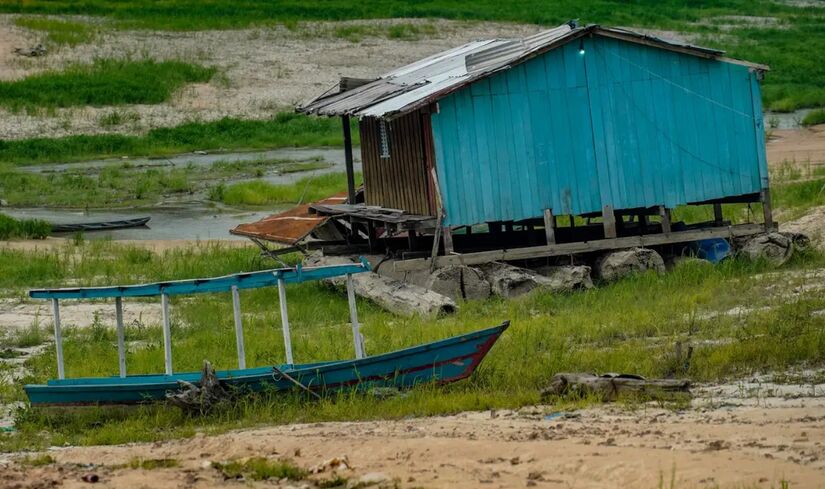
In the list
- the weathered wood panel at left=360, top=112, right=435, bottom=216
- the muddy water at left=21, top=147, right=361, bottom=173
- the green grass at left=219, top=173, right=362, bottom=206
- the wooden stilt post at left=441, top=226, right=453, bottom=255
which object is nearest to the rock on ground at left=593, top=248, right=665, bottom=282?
the wooden stilt post at left=441, top=226, right=453, bottom=255

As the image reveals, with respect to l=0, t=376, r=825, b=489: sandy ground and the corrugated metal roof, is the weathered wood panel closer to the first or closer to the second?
the corrugated metal roof

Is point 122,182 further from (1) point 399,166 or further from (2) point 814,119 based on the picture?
(2) point 814,119

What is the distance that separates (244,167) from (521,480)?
90.4 feet

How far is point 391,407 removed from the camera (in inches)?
504

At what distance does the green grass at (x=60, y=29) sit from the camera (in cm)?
4756

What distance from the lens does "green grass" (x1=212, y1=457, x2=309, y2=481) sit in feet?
34.9

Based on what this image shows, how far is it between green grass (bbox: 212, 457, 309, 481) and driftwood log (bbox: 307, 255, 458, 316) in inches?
262

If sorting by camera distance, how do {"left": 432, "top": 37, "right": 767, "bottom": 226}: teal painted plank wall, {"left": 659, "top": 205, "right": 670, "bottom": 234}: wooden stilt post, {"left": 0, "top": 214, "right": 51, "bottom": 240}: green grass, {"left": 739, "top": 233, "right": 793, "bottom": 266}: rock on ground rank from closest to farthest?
1. {"left": 739, "top": 233, "right": 793, "bottom": 266}: rock on ground
2. {"left": 432, "top": 37, "right": 767, "bottom": 226}: teal painted plank wall
3. {"left": 659, "top": 205, "right": 670, "bottom": 234}: wooden stilt post
4. {"left": 0, "top": 214, "right": 51, "bottom": 240}: green grass

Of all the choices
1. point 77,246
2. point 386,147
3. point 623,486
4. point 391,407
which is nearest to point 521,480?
point 623,486

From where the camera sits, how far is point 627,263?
19.3 meters

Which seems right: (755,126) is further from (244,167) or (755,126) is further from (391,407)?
(244,167)

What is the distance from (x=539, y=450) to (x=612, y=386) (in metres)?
2.12

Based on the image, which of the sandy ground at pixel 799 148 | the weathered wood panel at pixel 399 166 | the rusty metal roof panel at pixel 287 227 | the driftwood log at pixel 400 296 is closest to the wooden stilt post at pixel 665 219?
the weathered wood panel at pixel 399 166

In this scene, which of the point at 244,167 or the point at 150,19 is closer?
the point at 244,167
